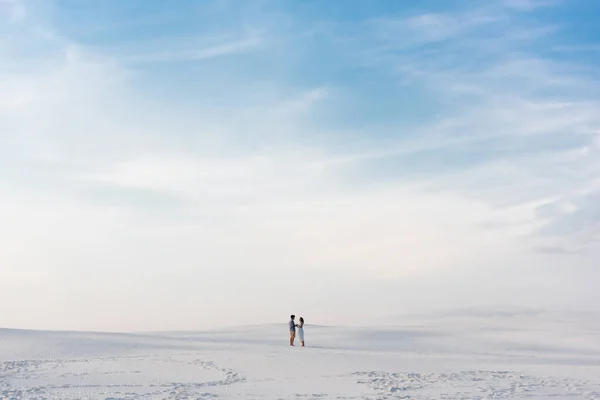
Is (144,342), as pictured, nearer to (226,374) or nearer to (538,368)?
(226,374)

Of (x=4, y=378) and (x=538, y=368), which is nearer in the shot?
(x=4, y=378)

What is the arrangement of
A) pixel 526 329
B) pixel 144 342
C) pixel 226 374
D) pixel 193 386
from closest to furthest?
pixel 193 386, pixel 226 374, pixel 144 342, pixel 526 329

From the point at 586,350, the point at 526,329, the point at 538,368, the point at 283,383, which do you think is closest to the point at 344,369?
the point at 283,383

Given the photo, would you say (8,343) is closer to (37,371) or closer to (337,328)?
(37,371)

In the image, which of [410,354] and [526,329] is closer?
[410,354]

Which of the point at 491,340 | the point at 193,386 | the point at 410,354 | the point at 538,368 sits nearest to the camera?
the point at 193,386

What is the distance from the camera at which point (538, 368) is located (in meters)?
21.2

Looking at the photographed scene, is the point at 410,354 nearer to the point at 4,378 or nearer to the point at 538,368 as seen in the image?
the point at 538,368

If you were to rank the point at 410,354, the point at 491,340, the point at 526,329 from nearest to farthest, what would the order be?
the point at 410,354 → the point at 491,340 → the point at 526,329

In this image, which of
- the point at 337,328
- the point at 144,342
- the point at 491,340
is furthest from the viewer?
the point at 337,328

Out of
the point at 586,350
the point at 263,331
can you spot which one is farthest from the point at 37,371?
the point at 586,350

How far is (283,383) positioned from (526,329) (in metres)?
34.0

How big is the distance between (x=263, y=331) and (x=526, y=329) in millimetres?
20536

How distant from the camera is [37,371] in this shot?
19.4 meters
